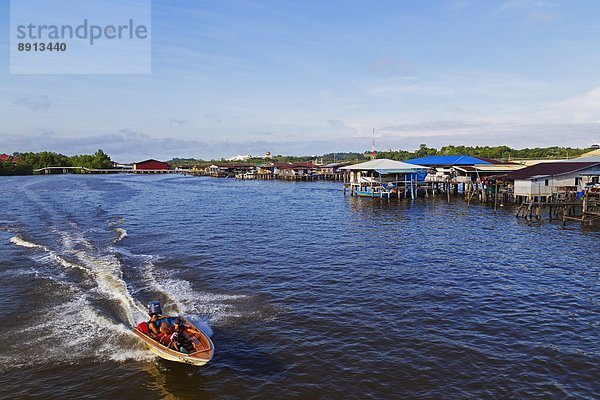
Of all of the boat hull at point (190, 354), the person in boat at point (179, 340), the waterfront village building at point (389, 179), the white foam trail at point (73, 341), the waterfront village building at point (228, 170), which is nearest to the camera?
the boat hull at point (190, 354)

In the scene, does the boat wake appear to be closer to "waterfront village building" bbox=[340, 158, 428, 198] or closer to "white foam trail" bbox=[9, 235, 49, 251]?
"white foam trail" bbox=[9, 235, 49, 251]

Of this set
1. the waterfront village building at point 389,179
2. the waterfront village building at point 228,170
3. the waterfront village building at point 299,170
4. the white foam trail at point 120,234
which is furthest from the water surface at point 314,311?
the waterfront village building at point 228,170

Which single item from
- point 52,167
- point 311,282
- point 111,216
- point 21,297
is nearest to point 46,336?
point 21,297

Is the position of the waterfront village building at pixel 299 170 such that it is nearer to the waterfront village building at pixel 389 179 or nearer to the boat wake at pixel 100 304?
the waterfront village building at pixel 389 179

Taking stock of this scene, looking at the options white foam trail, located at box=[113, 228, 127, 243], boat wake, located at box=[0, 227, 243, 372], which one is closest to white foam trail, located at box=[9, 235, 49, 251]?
boat wake, located at box=[0, 227, 243, 372]

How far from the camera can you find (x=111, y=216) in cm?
4881

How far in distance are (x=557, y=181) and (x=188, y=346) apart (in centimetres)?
4735

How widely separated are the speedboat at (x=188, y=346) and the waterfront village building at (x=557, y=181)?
4245 centimetres

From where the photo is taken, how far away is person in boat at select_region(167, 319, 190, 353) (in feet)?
46.4

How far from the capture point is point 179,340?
14336 mm

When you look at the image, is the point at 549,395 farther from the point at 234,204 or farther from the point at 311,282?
the point at 234,204

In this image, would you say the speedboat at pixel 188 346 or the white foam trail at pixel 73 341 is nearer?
the speedboat at pixel 188 346

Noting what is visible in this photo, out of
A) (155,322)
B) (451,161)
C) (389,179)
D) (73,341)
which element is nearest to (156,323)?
(155,322)

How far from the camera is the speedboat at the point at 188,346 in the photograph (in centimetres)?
1384
